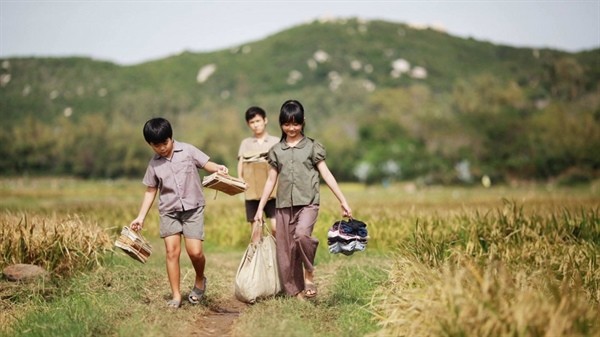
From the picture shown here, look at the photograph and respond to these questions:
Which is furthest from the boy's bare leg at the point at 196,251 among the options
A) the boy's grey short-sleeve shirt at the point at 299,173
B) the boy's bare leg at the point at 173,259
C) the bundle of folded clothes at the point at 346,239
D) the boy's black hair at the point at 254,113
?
the boy's black hair at the point at 254,113

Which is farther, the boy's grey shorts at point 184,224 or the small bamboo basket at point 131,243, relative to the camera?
the boy's grey shorts at point 184,224

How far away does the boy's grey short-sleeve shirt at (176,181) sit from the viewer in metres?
6.34

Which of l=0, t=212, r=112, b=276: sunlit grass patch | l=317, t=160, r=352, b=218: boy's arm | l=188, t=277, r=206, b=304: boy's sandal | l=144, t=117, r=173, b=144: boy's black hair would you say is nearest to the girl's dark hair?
l=317, t=160, r=352, b=218: boy's arm

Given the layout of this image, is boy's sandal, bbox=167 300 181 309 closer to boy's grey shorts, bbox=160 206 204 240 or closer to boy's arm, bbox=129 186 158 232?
boy's grey shorts, bbox=160 206 204 240

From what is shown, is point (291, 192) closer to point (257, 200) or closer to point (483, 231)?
point (257, 200)

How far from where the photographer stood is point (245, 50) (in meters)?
141

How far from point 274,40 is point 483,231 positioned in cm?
13949

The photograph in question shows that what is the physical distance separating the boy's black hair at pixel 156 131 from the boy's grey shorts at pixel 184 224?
75 centimetres

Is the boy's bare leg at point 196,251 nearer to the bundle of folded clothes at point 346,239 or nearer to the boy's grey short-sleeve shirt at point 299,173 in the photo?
the boy's grey short-sleeve shirt at point 299,173

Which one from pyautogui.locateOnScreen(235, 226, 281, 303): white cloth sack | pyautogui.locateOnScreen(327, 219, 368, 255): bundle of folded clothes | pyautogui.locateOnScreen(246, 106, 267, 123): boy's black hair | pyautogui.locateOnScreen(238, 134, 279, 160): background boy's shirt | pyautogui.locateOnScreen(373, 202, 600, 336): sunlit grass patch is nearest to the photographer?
pyautogui.locateOnScreen(373, 202, 600, 336): sunlit grass patch

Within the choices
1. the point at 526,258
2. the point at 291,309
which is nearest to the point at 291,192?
the point at 291,309

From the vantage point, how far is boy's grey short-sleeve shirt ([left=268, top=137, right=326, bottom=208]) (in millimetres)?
6477

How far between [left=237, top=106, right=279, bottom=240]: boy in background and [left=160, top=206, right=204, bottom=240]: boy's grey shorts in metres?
1.45

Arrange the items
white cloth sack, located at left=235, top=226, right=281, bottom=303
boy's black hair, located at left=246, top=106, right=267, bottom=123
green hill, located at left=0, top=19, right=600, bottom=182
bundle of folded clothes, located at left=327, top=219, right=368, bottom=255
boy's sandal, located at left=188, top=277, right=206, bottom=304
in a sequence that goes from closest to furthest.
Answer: bundle of folded clothes, located at left=327, top=219, right=368, bottom=255 < white cloth sack, located at left=235, top=226, right=281, bottom=303 < boy's sandal, located at left=188, top=277, right=206, bottom=304 < boy's black hair, located at left=246, top=106, right=267, bottom=123 < green hill, located at left=0, top=19, right=600, bottom=182
